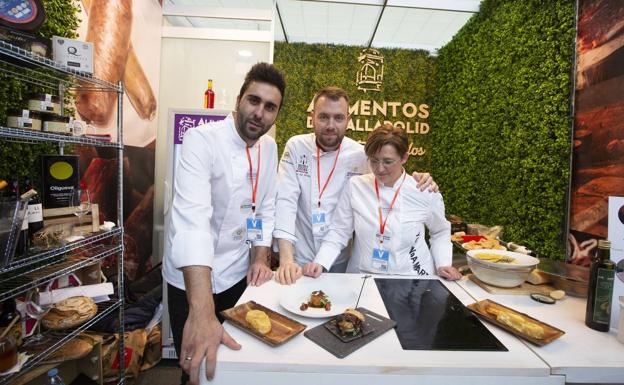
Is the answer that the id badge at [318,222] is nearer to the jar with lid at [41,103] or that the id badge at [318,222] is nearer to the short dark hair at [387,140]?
the short dark hair at [387,140]

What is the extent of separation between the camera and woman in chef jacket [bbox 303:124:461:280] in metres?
1.69

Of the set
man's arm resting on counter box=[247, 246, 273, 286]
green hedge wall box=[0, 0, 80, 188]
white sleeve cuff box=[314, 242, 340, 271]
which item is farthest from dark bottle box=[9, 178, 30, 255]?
white sleeve cuff box=[314, 242, 340, 271]

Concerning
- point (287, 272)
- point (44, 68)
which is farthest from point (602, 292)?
point (44, 68)

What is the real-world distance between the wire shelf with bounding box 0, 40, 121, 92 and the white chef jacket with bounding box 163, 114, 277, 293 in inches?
29.2

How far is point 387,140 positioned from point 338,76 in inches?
140

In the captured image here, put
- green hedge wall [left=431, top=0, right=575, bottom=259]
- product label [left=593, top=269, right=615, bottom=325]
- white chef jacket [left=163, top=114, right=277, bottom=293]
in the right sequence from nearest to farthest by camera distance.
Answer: product label [left=593, top=269, right=615, bottom=325]
white chef jacket [left=163, top=114, right=277, bottom=293]
green hedge wall [left=431, top=0, right=575, bottom=259]

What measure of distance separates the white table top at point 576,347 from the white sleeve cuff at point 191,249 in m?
1.07

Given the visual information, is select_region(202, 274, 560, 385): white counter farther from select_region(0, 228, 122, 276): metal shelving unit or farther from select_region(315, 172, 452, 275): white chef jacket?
select_region(0, 228, 122, 276): metal shelving unit

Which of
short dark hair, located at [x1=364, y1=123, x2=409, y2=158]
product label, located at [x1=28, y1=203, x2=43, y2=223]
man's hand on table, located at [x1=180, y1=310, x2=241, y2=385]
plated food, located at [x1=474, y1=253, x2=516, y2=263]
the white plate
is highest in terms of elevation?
short dark hair, located at [x1=364, y1=123, x2=409, y2=158]

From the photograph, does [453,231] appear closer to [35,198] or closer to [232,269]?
[232,269]

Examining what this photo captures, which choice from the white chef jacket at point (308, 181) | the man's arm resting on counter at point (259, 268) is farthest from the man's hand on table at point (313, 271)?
the white chef jacket at point (308, 181)

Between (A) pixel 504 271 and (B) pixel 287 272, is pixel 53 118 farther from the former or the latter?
(A) pixel 504 271

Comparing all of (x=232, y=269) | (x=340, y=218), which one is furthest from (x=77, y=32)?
(x=340, y=218)

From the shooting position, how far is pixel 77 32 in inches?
94.7
